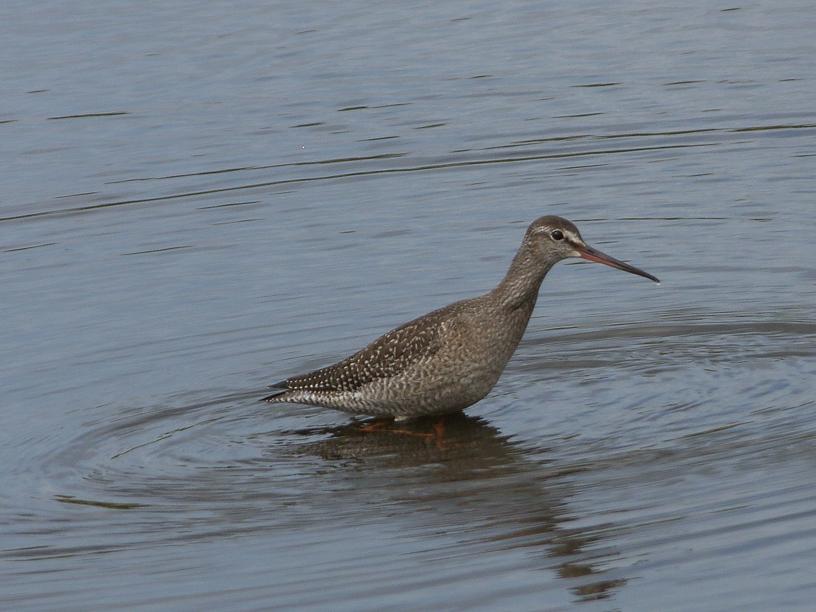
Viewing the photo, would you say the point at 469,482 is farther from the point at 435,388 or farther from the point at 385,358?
the point at 385,358

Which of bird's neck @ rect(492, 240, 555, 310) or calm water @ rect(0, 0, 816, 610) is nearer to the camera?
calm water @ rect(0, 0, 816, 610)

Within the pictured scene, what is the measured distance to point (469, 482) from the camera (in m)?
11.3

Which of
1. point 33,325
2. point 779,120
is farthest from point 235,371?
point 779,120

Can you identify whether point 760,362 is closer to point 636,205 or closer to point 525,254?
point 525,254

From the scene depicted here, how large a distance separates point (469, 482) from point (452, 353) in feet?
4.77

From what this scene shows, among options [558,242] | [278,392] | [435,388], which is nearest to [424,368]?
[435,388]

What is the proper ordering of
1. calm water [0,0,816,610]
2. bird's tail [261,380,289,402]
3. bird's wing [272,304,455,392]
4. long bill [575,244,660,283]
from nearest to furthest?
calm water [0,0,816,610] < long bill [575,244,660,283] < bird's wing [272,304,455,392] < bird's tail [261,380,289,402]

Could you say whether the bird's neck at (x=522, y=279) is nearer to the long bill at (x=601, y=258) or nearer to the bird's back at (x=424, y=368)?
the bird's back at (x=424, y=368)

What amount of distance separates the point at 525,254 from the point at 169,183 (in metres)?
7.17

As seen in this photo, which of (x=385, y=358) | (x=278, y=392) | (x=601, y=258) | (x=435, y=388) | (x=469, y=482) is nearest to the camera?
(x=469, y=482)

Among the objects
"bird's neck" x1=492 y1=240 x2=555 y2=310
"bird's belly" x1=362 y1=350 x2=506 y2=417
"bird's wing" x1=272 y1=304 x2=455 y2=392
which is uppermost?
"bird's neck" x1=492 y1=240 x2=555 y2=310

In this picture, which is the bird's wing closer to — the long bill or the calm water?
the calm water

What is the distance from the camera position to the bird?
489 inches

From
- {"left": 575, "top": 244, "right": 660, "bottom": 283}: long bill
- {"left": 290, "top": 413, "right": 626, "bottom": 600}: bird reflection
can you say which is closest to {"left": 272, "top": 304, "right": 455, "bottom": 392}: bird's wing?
{"left": 290, "top": 413, "right": 626, "bottom": 600}: bird reflection
